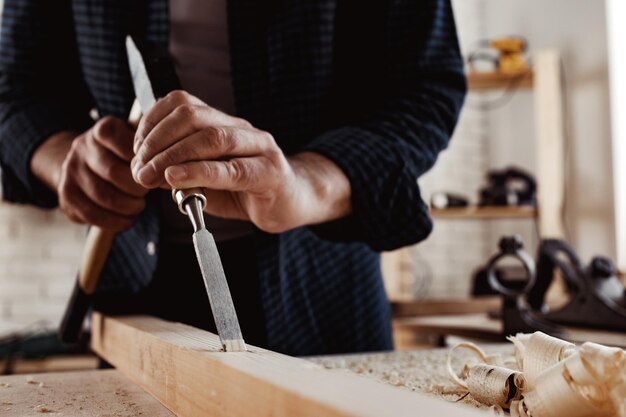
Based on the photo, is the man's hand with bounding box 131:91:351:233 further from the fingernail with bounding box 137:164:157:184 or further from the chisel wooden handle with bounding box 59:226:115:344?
the chisel wooden handle with bounding box 59:226:115:344

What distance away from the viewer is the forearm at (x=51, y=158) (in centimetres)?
86

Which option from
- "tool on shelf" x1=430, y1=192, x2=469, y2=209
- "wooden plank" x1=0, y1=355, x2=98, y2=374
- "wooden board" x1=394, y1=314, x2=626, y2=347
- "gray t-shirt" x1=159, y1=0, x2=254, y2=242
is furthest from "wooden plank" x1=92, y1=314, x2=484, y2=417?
"tool on shelf" x1=430, y1=192, x2=469, y2=209

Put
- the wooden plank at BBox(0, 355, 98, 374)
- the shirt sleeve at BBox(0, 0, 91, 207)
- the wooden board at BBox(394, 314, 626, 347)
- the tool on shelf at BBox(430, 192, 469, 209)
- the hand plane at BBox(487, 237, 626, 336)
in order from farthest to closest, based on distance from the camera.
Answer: the tool on shelf at BBox(430, 192, 469, 209)
the wooden plank at BBox(0, 355, 98, 374)
the hand plane at BBox(487, 237, 626, 336)
the wooden board at BBox(394, 314, 626, 347)
the shirt sleeve at BBox(0, 0, 91, 207)

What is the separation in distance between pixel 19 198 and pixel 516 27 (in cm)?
295

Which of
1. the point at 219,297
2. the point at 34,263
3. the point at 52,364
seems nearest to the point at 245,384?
the point at 219,297

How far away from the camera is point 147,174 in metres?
0.54

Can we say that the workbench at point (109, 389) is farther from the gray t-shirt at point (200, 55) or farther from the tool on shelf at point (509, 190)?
the tool on shelf at point (509, 190)

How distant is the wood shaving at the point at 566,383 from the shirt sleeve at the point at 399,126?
1.13 feet

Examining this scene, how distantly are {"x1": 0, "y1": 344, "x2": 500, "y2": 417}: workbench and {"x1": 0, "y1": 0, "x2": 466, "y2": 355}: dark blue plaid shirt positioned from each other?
0.58 feet

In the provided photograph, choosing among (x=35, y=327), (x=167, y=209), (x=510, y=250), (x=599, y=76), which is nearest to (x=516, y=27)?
(x=599, y=76)

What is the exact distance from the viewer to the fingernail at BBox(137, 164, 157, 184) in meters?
0.54

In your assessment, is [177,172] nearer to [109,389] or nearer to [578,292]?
[109,389]

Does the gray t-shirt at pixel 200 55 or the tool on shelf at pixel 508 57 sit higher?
the tool on shelf at pixel 508 57

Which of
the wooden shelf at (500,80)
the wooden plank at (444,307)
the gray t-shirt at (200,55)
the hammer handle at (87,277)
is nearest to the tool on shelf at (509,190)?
the wooden shelf at (500,80)
